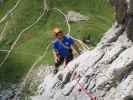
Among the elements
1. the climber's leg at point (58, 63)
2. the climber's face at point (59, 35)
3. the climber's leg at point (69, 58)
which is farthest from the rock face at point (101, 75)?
the climber's face at point (59, 35)

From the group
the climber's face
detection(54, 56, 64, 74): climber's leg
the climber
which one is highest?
the climber's face

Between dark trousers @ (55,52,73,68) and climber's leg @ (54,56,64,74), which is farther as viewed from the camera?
climber's leg @ (54,56,64,74)

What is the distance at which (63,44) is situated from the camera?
27.7m

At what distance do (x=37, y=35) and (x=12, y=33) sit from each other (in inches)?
97.5

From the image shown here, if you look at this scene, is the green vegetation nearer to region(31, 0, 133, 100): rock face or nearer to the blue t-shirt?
the blue t-shirt

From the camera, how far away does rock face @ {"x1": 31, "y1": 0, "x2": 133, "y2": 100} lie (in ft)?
68.9

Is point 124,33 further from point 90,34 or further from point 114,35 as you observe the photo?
point 90,34

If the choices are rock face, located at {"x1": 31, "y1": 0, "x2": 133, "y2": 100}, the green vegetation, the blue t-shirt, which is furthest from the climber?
the green vegetation

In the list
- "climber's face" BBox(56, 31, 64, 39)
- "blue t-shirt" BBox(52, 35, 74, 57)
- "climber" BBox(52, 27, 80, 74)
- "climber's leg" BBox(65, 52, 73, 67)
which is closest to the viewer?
"climber's face" BBox(56, 31, 64, 39)

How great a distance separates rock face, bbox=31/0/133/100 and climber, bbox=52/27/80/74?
2.71 feet

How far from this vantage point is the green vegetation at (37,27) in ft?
129

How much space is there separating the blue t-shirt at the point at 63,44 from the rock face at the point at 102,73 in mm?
875

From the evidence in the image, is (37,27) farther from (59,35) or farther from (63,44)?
(59,35)

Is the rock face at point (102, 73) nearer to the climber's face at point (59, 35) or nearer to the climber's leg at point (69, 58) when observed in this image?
the climber's leg at point (69, 58)
